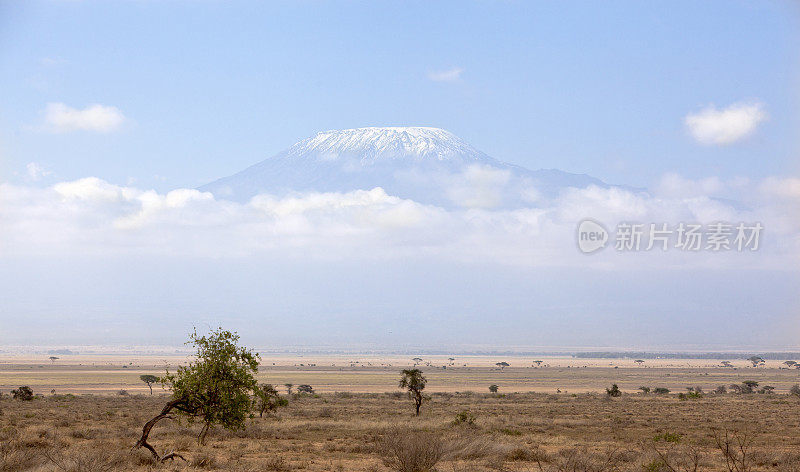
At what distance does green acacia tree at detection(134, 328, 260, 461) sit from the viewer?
71.4ft

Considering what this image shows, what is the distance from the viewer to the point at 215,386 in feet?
71.8

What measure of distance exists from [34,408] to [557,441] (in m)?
35.7

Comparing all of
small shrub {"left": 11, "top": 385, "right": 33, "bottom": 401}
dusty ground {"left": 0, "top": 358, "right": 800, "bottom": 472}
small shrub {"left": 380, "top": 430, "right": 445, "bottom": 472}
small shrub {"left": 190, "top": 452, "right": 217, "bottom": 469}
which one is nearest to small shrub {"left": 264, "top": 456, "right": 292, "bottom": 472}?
dusty ground {"left": 0, "top": 358, "right": 800, "bottom": 472}

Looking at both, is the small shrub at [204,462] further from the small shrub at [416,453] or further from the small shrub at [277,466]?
the small shrub at [416,453]

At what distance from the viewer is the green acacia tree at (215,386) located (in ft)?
71.4

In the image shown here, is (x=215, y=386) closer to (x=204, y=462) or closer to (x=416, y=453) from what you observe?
(x=204, y=462)

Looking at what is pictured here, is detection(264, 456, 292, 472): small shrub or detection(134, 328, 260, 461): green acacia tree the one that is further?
detection(264, 456, 292, 472): small shrub

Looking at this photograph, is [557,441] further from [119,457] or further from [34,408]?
[34,408]

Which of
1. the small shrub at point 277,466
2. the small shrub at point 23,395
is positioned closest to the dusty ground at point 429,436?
the small shrub at point 277,466

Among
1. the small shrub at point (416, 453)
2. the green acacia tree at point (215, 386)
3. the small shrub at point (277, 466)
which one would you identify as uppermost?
the green acacia tree at point (215, 386)

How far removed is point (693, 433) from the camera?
121 ft

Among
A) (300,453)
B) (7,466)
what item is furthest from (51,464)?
(300,453)

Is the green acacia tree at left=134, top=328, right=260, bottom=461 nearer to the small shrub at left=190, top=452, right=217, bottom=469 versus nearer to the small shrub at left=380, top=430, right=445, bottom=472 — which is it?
the small shrub at left=190, top=452, right=217, bottom=469

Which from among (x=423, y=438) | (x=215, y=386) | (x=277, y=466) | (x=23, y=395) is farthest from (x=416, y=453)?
(x=23, y=395)
